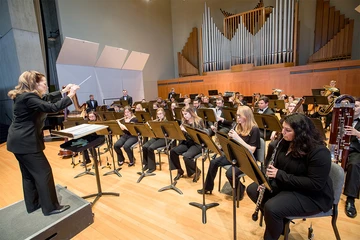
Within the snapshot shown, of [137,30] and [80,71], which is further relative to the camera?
[137,30]

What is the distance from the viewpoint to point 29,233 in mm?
2131

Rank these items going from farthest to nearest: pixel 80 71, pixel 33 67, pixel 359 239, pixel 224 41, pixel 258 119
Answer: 1. pixel 224 41
2. pixel 80 71
3. pixel 33 67
4. pixel 258 119
5. pixel 359 239

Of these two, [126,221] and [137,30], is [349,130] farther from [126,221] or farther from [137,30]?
[137,30]

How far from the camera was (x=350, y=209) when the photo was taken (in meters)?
2.50

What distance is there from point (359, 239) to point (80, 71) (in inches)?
399

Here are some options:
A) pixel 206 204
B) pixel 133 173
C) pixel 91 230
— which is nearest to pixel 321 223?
pixel 206 204

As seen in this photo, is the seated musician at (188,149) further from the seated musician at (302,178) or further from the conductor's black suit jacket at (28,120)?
the conductor's black suit jacket at (28,120)

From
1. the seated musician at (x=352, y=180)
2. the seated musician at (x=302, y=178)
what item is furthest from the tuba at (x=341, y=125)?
the seated musician at (x=302, y=178)

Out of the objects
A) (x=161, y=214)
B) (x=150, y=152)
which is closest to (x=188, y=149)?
(x=150, y=152)

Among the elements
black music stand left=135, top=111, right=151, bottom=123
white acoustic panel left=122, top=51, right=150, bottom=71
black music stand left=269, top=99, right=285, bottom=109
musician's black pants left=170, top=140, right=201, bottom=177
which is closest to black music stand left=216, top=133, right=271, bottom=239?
musician's black pants left=170, top=140, right=201, bottom=177

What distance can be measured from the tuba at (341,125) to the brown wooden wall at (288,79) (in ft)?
25.4

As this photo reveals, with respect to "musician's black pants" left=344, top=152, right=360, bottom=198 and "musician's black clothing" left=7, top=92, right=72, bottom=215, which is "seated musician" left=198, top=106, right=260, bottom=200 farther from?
"musician's black clothing" left=7, top=92, right=72, bottom=215

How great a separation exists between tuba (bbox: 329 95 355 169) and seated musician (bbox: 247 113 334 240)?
111cm

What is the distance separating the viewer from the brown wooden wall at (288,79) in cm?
835
